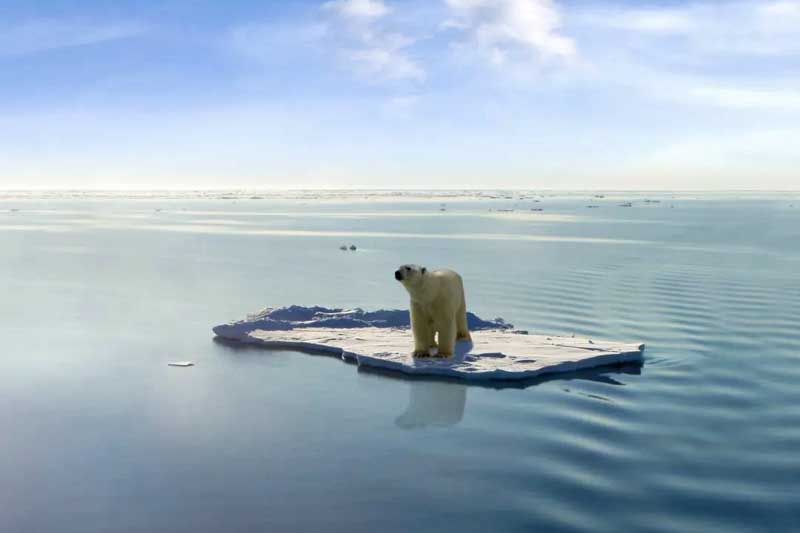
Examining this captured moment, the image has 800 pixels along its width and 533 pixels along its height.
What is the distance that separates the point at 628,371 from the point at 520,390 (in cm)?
174

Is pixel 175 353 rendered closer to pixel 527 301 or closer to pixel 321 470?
pixel 321 470

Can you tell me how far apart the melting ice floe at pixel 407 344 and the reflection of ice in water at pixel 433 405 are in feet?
1.33

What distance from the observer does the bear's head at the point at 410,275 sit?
415 inches

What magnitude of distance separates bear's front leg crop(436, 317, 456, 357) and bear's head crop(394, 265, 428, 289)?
681 mm

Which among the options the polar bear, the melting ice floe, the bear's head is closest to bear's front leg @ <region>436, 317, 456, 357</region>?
the polar bear

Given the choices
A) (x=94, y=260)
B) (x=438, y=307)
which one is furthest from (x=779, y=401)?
(x=94, y=260)

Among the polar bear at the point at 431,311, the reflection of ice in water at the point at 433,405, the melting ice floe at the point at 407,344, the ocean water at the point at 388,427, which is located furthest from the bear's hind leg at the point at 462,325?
the reflection of ice in water at the point at 433,405

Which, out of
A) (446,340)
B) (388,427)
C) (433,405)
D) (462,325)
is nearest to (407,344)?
(462,325)

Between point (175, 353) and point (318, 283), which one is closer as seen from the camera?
point (175, 353)

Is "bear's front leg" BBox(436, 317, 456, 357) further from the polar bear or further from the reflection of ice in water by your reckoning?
the reflection of ice in water

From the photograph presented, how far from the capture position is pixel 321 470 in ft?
22.6

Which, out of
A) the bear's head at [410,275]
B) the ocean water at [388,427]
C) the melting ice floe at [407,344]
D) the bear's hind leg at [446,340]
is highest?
the bear's head at [410,275]

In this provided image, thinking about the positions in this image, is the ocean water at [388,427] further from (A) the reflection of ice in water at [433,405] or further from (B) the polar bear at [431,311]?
(B) the polar bear at [431,311]

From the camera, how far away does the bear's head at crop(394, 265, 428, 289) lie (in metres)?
10.5
